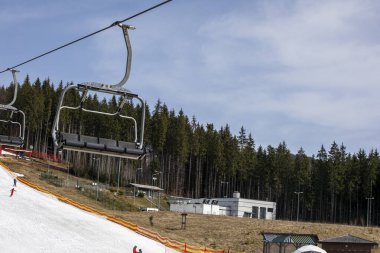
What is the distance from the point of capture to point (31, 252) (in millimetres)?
27750

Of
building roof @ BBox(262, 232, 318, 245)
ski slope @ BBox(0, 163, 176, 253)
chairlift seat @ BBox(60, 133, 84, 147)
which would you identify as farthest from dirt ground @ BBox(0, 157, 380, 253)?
chairlift seat @ BBox(60, 133, 84, 147)

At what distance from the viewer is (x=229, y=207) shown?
7850cm

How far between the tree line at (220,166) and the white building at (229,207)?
21.3m

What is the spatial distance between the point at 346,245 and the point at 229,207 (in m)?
36.0

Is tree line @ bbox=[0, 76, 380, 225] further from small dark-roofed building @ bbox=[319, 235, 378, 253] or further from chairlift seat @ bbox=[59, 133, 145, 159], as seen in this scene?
chairlift seat @ bbox=[59, 133, 145, 159]

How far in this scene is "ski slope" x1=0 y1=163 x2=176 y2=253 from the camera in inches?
1169

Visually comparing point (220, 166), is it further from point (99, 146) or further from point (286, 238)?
point (99, 146)

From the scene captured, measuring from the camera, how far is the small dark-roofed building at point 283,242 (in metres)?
37.8

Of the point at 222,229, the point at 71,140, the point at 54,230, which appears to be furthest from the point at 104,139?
the point at 222,229

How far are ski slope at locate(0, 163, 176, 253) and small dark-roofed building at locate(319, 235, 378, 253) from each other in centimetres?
1447

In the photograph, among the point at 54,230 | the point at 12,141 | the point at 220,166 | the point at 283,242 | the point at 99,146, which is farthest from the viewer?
the point at 220,166

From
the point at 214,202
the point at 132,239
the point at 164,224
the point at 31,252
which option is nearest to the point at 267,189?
the point at 214,202

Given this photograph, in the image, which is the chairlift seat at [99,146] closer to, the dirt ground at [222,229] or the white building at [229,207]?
the dirt ground at [222,229]

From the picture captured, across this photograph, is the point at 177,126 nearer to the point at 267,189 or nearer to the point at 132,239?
the point at 267,189
